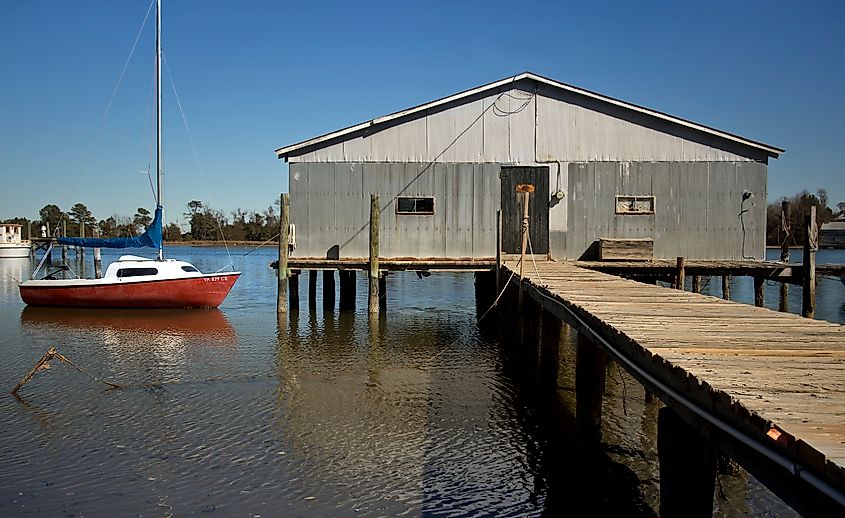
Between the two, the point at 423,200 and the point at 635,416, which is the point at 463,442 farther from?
the point at 423,200

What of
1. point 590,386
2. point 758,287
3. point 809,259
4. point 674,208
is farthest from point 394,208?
point 590,386

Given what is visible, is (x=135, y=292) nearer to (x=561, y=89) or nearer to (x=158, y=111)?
(x=158, y=111)

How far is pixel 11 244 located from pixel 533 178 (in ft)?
213

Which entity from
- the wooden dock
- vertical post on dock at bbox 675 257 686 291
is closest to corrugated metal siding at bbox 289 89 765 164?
vertical post on dock at bbox 675 257 686 291

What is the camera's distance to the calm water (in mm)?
7312

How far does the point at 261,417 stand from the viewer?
33.9 ft

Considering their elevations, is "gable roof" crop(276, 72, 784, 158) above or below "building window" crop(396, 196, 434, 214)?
above

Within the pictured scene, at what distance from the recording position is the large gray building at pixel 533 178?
1881 cm

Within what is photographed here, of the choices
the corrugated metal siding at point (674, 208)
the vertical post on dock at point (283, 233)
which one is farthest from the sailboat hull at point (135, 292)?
the corrugated metal siding at point (674, 208)

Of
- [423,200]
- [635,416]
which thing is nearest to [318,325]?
[423,200]

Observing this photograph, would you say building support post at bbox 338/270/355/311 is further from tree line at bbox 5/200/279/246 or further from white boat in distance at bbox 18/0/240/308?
tree line at bbox 5/200/279/246

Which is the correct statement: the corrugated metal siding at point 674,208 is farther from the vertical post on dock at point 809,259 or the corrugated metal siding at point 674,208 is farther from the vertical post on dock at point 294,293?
the vertical post on dock at point 294,293

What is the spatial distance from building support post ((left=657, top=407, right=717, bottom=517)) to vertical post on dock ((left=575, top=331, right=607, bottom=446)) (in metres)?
3.45

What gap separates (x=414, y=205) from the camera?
Result: 19594 millimetres
